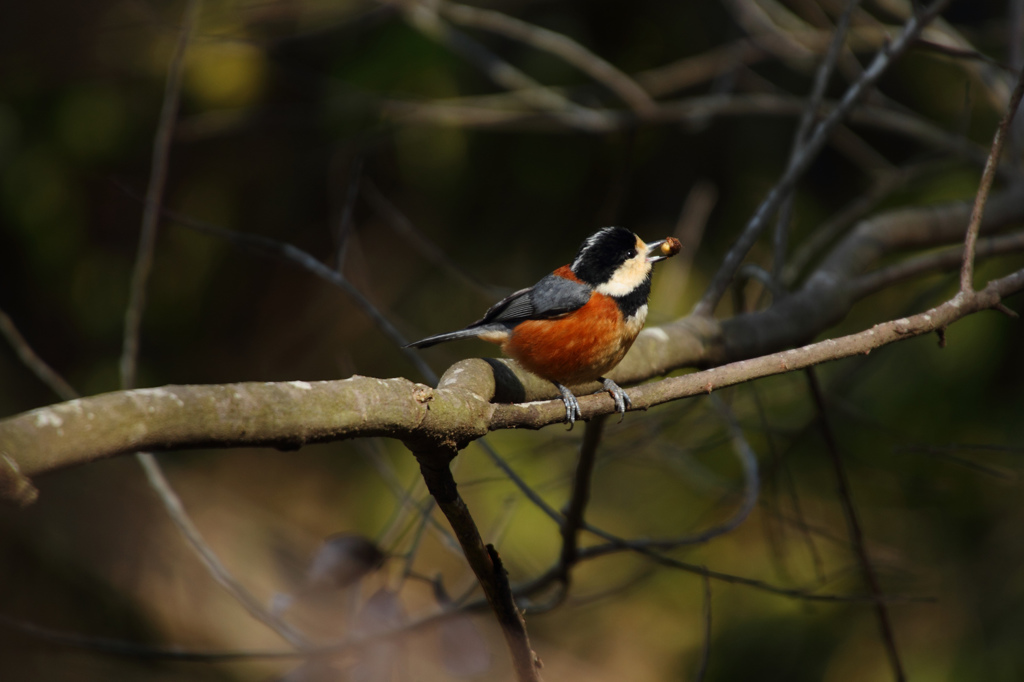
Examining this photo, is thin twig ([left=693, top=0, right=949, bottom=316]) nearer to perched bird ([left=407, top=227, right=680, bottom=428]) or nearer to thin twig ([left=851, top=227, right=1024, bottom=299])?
perched bird ([left=407, top=227, right=680, bottom=428])

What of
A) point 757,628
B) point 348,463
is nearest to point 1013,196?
point 757,628

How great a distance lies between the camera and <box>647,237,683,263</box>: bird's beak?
8.54ft

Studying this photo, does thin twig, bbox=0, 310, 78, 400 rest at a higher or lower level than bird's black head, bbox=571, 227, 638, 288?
lower

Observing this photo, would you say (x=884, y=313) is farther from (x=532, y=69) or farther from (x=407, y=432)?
(x=407, y=432)

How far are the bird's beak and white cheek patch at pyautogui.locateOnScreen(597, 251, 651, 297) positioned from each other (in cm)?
3

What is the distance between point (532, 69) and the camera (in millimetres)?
5336

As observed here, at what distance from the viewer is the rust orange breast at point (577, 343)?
243 centimetres

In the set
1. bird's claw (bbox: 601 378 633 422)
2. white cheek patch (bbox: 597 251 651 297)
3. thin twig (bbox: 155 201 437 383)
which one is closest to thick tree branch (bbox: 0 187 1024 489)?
bird's claw (bbox: 601 378 633 422)

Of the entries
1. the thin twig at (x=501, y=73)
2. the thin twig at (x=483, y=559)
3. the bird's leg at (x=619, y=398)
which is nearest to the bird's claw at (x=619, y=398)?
the bird's leg at (x=619, y=398)

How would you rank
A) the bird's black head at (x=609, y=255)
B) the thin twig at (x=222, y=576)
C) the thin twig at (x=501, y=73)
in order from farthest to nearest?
the thin twig at (x=501, y=73)
the bird's black head at (x=609, y=255)
the thin twig at (x=222, y=576)

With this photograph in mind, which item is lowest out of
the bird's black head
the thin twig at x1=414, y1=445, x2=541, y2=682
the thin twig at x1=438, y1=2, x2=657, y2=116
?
the thin twig at x1=414, y1=445, x2=541, y2=682

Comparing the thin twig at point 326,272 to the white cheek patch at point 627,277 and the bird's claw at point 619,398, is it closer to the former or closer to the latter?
the bird's claw at point 619,398

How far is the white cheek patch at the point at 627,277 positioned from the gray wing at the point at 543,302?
76 mm

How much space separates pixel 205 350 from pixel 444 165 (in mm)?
2262
